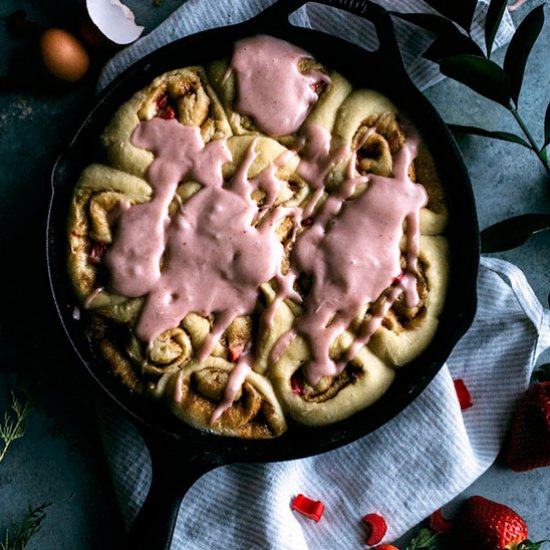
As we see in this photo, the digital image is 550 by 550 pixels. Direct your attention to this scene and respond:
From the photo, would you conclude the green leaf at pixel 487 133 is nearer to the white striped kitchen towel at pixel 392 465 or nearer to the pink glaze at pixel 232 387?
the white striped kitchen towel at pixel 392 465

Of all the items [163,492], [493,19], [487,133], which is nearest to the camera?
[163,492]

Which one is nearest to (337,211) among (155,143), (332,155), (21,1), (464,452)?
(332,155)

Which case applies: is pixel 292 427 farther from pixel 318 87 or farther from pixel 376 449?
pixel 318 87

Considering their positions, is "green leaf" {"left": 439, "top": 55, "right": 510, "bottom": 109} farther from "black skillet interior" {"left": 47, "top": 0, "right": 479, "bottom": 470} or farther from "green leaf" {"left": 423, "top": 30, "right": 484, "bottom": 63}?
"black skillet interior" {"left": 47, "top": 0, "right": 479, "bottom": 470}

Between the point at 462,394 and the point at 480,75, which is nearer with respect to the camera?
the point at 480,75

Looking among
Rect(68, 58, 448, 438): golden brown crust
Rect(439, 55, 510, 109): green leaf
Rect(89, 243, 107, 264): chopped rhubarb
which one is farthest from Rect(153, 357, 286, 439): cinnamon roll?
Rect(439, 55, 510, 109): green leaf

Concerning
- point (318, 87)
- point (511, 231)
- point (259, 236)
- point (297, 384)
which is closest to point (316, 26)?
point (318, 87)

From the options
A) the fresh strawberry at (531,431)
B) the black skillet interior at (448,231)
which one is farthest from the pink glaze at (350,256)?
the fresh strawberry at (531,431)
